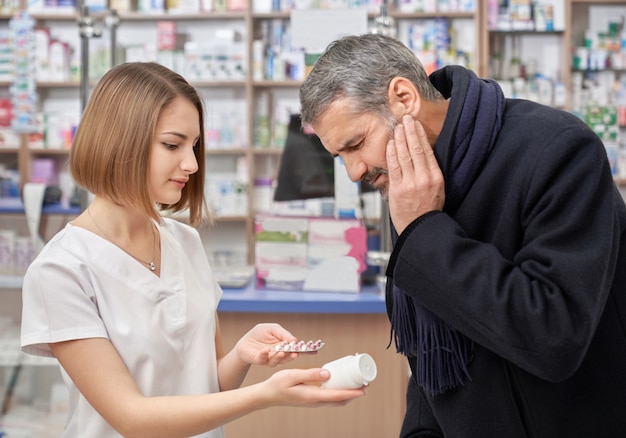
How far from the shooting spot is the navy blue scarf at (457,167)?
4.30ft

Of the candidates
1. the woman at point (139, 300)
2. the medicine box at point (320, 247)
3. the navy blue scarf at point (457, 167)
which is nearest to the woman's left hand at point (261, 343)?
the woman at point (139, 300)

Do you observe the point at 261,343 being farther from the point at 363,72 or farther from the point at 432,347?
the point at 363,72

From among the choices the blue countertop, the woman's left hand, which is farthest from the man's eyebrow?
the blue countertop

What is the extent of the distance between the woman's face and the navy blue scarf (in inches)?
Answer: 20.0

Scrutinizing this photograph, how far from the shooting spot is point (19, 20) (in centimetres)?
448

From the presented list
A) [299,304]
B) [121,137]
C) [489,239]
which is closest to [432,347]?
[489,239]

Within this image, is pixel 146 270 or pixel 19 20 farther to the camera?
pixel 19 20

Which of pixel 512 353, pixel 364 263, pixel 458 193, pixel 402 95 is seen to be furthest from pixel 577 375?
pixel 364 263

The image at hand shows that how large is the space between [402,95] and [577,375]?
1.90 ft

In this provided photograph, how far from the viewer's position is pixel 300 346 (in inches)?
57.0

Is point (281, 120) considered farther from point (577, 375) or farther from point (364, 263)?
point (577, 375)

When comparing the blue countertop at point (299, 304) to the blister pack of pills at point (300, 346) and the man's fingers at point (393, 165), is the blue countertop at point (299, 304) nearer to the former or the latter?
the blister pack of pills at point (300, 346)

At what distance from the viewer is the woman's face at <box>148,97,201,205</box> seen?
4.95 feet

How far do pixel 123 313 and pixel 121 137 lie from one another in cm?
35
